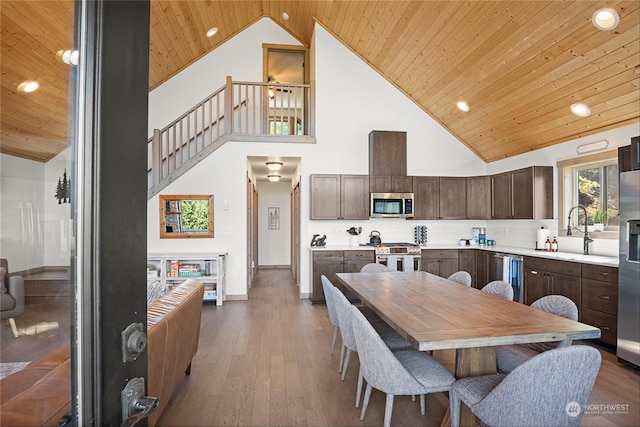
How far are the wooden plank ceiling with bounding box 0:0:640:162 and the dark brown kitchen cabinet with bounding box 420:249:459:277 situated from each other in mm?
2104

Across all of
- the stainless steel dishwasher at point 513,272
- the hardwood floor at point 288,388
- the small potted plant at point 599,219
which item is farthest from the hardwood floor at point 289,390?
the small potted plant at point 599,219

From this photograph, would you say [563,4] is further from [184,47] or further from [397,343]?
[184,47]

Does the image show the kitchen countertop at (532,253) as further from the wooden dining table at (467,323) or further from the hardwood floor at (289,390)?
the wooden dining table at (467,323)

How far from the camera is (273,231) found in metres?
9.87

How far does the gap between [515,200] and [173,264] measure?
576 centimetres

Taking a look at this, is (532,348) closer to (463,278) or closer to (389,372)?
(463,278)

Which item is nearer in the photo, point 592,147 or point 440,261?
point 592,147

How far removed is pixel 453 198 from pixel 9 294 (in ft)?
22.0

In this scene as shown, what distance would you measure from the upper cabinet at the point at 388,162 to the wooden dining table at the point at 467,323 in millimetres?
3532

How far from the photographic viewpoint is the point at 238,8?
6727 mm

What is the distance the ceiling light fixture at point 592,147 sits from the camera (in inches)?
175

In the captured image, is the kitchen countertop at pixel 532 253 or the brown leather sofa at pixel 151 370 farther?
the kitchen countertop at pixel 532 253

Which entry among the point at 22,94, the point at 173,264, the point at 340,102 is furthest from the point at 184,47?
Answer: the point at 22,94

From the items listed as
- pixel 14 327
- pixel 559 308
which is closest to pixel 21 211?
pixel 14 327
